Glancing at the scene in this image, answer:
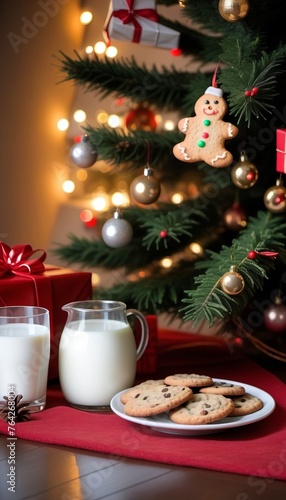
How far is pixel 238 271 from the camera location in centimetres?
114

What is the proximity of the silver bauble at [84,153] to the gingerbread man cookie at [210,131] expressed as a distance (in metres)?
0.23

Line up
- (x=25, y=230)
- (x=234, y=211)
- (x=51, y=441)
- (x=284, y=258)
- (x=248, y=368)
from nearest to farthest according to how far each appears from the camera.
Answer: (x=51, y=441) → (x=284, y=258) → (x=248, y=368) → (x=234, y=211) → (x=25, y=230)

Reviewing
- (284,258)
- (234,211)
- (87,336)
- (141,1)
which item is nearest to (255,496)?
(87,336)

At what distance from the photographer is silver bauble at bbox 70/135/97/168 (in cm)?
135

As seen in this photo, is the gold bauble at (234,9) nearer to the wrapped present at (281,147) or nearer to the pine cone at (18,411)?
the wrapped present at (281,147)

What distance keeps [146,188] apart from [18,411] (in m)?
0.48

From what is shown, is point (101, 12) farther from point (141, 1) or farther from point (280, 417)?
point (280, 417)

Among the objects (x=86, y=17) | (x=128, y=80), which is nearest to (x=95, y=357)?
(x=128, y=80)

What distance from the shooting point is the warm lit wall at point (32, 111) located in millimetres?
1571

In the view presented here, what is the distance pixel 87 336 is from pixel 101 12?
979 mm

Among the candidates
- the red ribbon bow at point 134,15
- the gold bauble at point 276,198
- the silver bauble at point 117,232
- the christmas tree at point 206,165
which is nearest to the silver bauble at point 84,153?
the christmas tree at point 206,165

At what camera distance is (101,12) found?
5.81 ft

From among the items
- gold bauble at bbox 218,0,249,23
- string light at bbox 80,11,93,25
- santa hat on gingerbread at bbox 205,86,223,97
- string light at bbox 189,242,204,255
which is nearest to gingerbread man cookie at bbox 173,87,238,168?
santa hat on gingerbread at bbox 205,86,223,97

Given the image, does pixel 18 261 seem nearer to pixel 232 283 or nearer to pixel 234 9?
pixel 232 283
